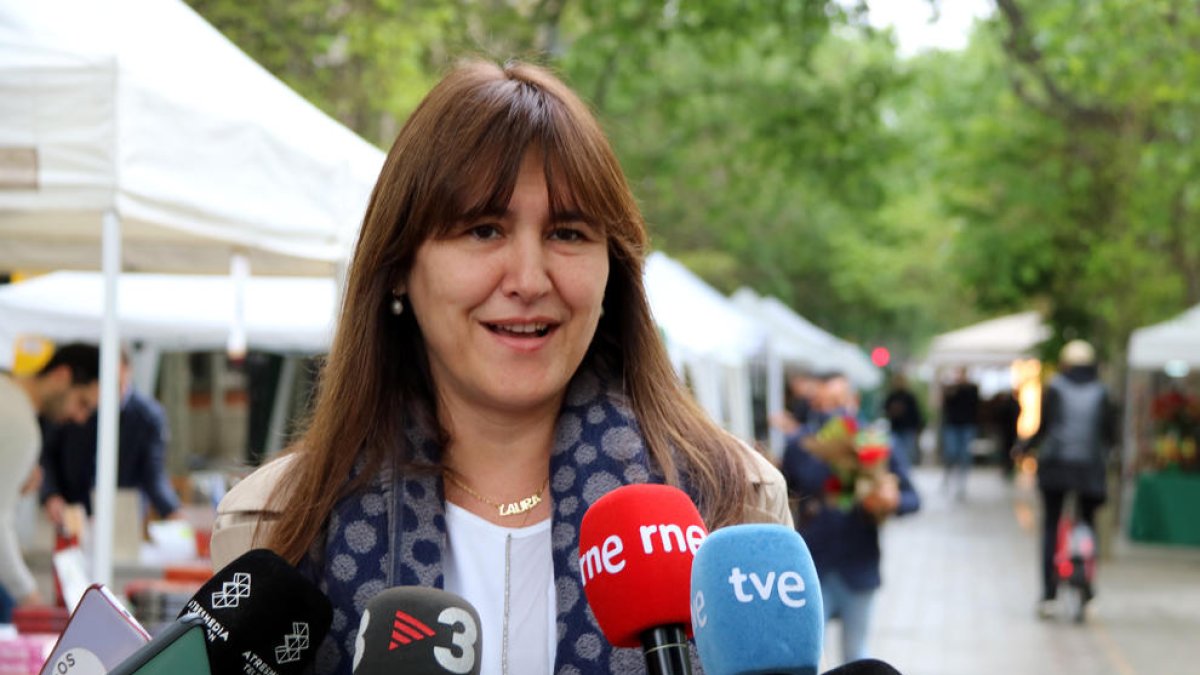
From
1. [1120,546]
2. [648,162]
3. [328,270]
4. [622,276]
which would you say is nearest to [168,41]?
[328,270]

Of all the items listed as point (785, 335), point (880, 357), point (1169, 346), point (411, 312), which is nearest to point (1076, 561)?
point (1169, 346)

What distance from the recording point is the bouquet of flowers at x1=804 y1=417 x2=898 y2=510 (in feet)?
28.6

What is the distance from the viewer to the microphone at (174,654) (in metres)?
1.63

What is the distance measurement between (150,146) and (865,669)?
151 inches

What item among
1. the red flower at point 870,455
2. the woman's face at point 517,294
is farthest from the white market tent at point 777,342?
the woman's face at point 517,294

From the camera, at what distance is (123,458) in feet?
32.9

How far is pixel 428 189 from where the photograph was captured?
2.35 m

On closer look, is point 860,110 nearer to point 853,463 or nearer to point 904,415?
point 853,463

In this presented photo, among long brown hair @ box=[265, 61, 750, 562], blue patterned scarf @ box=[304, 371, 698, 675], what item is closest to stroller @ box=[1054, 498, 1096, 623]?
long brown hair @ box=[265, 61, 750, 562]

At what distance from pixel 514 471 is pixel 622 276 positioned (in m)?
0.33

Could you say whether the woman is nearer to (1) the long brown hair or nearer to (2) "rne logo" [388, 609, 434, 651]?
(1) the long brown hair

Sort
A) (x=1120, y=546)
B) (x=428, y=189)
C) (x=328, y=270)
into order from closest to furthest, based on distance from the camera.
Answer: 1. (x=428, y=189)
2. (x=328, y=270)
3. (x=1120, y=546)

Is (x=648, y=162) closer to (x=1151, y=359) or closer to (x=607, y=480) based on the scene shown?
(x=1151, y=359)

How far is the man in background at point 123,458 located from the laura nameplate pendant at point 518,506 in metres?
6.84
